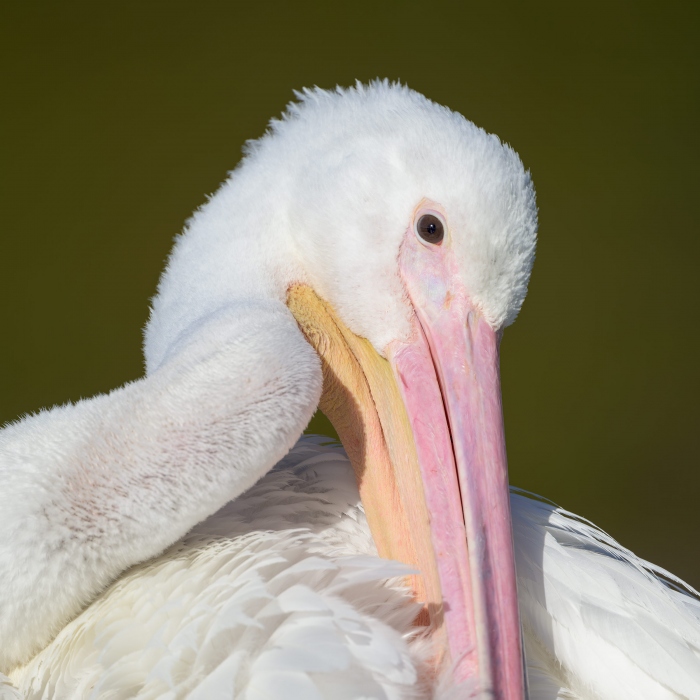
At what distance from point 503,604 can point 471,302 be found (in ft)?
1.42

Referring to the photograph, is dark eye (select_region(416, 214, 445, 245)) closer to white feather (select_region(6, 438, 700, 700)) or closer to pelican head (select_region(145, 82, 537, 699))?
pelican head (select_region(145, 82, 537, 699))

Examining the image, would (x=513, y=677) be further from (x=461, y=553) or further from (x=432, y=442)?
(x=432, y=442)

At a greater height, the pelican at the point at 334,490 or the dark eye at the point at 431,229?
the dark eye at the point at 431,229

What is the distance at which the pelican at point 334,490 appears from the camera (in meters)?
1.17

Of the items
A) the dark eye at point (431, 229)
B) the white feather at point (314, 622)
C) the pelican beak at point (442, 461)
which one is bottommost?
the white feather at point (314, 622)

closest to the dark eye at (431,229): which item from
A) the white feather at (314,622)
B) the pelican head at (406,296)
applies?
the pelican head at (406,296)

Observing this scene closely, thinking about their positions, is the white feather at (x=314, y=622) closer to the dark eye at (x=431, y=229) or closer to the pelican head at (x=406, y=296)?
the pelican head at (x=406, y=296)

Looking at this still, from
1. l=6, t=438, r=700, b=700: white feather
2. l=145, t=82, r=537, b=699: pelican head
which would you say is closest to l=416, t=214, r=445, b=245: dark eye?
l=145, t=82, r=537, b=699: pelican head

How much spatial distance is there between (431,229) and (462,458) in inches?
13.5

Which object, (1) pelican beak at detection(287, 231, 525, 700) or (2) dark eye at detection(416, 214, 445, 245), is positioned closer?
(1) pelican beak at detection(287, 231, 525, 700)

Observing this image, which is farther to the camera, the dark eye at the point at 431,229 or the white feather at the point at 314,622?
the dark eye at the point at 431,229

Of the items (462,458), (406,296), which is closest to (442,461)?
(462,458)

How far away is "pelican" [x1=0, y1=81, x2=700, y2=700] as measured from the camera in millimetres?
1167

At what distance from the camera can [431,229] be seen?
4.41 feet
